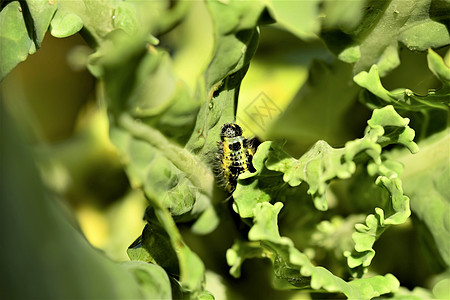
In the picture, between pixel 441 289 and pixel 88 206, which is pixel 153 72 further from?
pixel 88 206

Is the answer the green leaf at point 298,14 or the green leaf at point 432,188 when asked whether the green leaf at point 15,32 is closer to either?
the green leaf at point 298,14

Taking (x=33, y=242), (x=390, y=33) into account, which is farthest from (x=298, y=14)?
(x=33, y=242)

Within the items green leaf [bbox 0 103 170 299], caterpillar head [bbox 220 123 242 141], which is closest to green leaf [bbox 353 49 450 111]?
caterpillar head [bbox 220 123 242 141]

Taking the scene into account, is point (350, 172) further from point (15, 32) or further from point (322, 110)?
point (15, 32)

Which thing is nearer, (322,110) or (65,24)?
(65,24)

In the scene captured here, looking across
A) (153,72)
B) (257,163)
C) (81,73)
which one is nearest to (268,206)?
(257,163)
